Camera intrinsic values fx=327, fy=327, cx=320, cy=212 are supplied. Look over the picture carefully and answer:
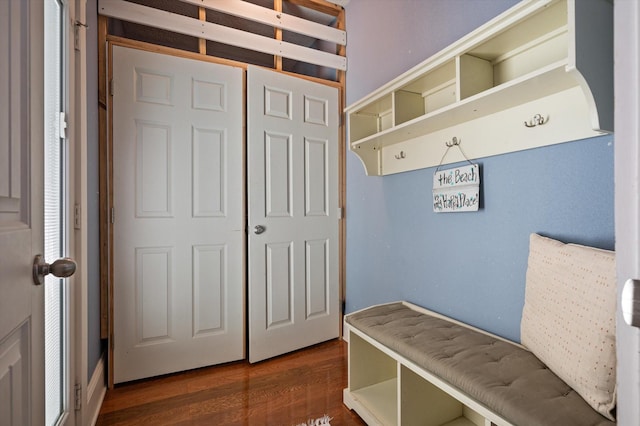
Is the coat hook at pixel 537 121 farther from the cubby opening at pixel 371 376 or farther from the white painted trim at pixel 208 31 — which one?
the white painted trim at pixel 208 31

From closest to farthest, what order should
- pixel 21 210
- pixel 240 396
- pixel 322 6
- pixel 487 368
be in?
pixel 21 210
pixel 487 368
pixel 240 396
pixel 322 6

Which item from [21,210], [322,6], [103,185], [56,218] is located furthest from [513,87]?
[103,185]

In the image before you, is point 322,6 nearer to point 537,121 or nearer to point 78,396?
point 537,121

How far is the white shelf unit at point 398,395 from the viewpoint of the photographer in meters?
1.30

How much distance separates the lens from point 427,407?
4.52 feet

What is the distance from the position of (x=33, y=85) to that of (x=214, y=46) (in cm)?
253

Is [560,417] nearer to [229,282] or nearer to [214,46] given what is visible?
[229,282]

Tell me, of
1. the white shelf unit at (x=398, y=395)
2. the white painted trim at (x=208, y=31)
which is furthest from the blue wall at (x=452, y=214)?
the white shelf unit at (x=398, y=395)

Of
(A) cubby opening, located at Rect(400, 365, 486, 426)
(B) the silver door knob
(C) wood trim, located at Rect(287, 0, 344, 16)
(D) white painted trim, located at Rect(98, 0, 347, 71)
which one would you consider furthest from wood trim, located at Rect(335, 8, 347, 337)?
(B) the silver door knob

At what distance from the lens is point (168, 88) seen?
2029 mm

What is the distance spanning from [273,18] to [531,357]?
2.47m

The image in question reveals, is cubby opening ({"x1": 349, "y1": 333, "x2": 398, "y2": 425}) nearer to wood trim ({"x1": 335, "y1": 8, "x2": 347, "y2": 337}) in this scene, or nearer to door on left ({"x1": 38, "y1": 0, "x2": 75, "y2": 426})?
wood trim ({"x1": 335, "y1": 8, "x2": 347, "y2": 337})

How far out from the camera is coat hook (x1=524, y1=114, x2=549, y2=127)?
120 cm

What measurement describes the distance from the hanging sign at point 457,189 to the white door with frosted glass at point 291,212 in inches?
39.8
